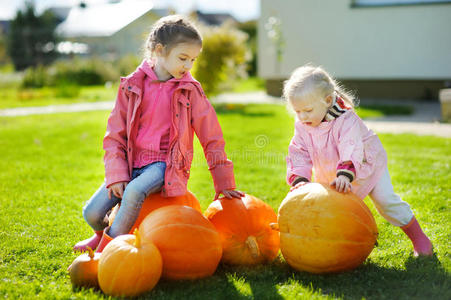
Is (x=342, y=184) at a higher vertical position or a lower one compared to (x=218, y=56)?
lower

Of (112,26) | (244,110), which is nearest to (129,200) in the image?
(244,110)

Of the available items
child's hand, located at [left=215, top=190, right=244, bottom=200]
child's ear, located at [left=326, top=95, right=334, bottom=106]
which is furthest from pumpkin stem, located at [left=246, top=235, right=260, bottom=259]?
child's ear, located at [left=326, top=95, right=334, bottom=106]

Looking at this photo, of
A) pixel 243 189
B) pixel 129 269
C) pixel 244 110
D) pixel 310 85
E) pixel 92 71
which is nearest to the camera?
pixel 129 269

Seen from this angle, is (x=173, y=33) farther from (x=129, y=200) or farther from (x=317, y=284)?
(x=317, y=284)

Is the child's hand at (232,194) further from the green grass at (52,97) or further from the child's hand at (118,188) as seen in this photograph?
the green grass at (52,97)

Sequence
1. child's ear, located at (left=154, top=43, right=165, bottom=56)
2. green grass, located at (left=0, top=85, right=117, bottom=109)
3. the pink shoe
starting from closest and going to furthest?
child's ear, located at (left=154, top=43, right=165, bottom=56)
the pink shoe
green grass, located at (left=0, top=85, right=117, bottom=109)

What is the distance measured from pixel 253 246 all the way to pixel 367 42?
11449mm

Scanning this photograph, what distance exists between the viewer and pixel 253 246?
10.2ft

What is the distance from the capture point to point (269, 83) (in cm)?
1538

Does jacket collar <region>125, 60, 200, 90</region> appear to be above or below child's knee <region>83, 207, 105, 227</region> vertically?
above

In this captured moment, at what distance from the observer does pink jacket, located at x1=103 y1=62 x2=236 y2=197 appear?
335cm

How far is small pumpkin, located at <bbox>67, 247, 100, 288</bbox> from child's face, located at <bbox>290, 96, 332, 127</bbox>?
164cm

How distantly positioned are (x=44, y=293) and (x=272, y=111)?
893cm

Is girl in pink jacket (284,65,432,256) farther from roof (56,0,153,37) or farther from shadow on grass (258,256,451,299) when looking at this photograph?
roof (56,0,153,37)
